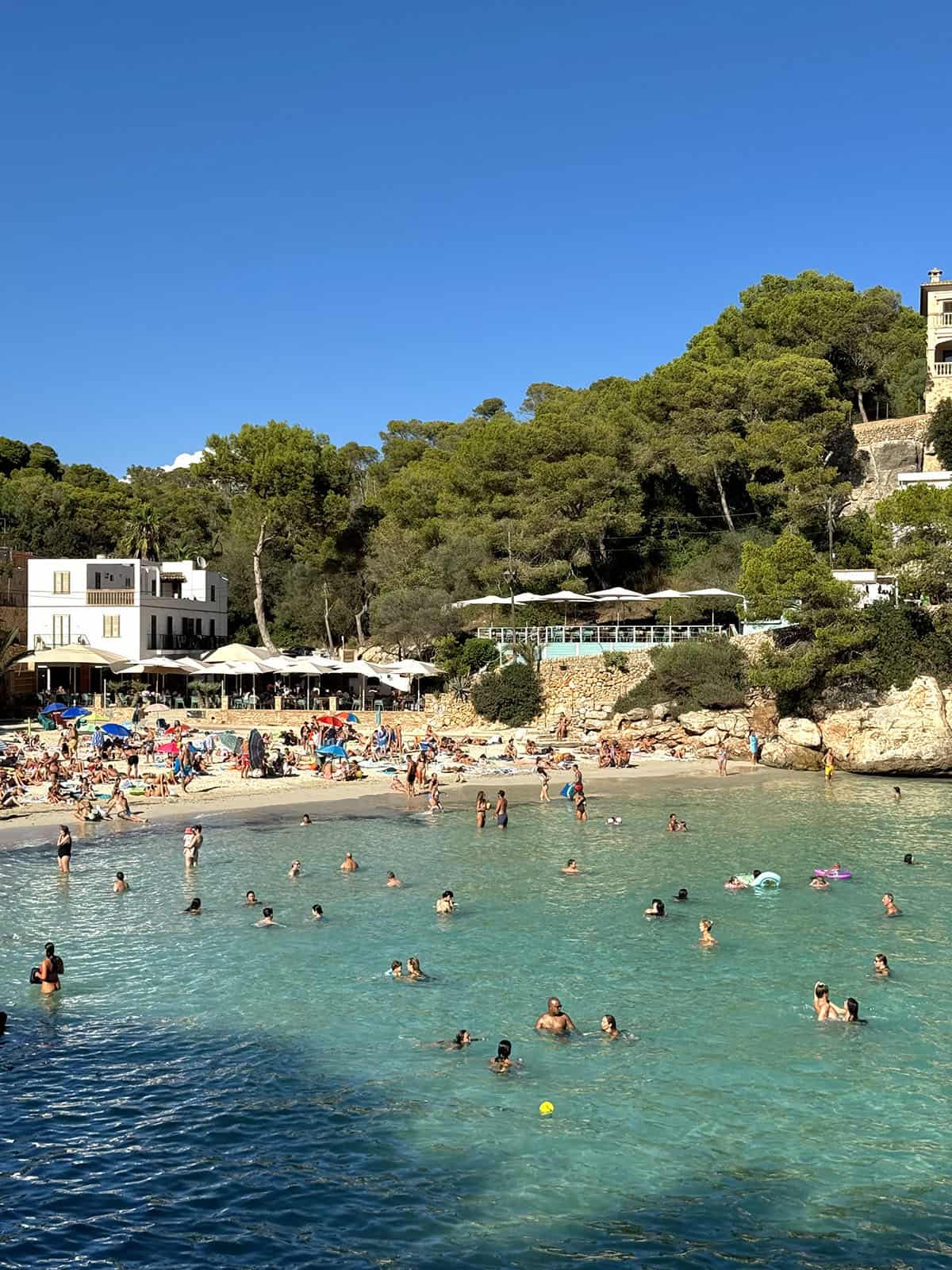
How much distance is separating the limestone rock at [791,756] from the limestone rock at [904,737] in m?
0.69

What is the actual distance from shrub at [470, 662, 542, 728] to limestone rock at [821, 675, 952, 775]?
11.0m

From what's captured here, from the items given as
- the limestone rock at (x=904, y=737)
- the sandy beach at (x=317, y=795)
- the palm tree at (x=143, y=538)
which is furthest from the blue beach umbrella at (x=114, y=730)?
the limestone rock at (x=904, y=737)

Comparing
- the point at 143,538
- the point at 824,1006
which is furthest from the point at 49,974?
the point at 143,538

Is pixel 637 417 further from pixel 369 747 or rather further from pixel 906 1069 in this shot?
pixel 906 1069

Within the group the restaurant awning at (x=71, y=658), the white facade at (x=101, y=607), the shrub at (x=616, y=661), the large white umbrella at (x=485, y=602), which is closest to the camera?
the restaurant awning at (x=71, y=658)

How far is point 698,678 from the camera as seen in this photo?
39500 millimetres

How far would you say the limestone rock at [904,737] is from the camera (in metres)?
34.3

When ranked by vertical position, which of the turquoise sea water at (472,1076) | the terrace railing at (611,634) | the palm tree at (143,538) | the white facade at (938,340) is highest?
the white facade at (938,340)

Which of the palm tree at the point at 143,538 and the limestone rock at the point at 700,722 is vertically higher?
the palm tree at the point at 143,538

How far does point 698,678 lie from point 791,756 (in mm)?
4985

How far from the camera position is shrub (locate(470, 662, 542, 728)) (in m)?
41.1

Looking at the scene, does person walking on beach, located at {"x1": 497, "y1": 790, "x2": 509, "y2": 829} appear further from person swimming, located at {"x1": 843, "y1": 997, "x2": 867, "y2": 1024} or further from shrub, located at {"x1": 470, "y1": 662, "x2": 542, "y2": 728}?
shrub, located at {"x1": 470, "y1": 662, "x2": 542, "y2": 728}

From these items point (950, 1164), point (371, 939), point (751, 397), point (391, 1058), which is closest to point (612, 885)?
point (371, 939)

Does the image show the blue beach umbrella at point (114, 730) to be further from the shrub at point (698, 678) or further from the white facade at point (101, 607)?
the shrub at point (698, 678)
